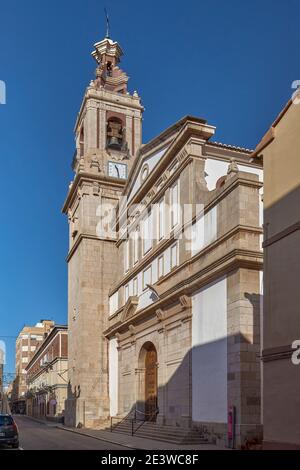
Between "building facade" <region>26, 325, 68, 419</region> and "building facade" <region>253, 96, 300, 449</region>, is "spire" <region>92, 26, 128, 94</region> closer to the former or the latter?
"building facade" <region>26, 325, 68, 419</region>

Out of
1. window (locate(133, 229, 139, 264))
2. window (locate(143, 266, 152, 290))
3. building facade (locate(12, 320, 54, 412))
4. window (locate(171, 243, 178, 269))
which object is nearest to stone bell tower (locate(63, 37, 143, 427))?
window (locate(133, 229, 139, 264))

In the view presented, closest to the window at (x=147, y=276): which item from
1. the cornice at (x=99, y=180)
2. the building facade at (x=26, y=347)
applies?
the cornice at (x=99, y=180)

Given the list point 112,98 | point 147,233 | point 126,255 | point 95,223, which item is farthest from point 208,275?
point 112,98

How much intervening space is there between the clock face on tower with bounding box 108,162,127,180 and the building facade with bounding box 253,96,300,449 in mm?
28838

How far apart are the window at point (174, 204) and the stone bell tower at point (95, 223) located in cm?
1403

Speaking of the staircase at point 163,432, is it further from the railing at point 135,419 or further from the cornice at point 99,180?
the cornice at point 99,180

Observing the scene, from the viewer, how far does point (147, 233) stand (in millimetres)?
33281

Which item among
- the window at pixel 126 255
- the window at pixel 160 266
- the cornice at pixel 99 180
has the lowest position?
the window at pixel 160 266

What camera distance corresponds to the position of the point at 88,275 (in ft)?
137

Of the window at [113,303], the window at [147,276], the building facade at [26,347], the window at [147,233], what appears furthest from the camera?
the building facade at [26,347]

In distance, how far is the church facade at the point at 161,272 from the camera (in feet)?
69.7

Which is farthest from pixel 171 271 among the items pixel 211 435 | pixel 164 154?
pixel 211 435

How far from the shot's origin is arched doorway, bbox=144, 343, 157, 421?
30.5 m
